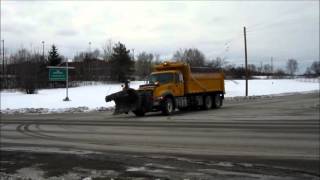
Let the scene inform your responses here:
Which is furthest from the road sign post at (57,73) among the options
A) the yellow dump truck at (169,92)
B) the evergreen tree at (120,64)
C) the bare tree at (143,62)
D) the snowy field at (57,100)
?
the bare tree at (143,62)

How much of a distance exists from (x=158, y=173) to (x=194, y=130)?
8.72 m

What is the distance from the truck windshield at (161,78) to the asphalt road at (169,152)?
32.1 ft

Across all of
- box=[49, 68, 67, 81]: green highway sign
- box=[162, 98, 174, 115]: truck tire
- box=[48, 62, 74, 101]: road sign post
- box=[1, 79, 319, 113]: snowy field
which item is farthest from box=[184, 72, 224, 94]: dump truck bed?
box=[49, 68, 67, 81]: green highway sign

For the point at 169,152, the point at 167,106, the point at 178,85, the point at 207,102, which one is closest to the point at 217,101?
the point at 207,102

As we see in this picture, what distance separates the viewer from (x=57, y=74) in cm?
5000

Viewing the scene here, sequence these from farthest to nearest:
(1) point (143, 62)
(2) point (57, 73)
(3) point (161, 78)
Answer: (1) point (143, 62), (2) point (57, 73), (3) point (161, 78)

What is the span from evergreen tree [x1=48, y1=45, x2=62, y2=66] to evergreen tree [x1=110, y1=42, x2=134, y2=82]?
431 inches

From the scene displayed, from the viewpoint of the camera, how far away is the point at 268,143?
557 inches

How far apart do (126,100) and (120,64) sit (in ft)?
256

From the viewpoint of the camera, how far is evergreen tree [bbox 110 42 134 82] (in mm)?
105375

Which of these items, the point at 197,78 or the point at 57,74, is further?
the point at 57,74

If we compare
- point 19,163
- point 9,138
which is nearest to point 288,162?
point 19,163

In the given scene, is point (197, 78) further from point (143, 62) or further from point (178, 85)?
point (143, 62)

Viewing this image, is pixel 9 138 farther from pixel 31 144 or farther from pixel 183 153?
pixel 183 153
